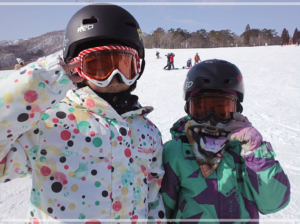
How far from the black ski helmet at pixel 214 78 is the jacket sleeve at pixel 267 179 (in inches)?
28.6

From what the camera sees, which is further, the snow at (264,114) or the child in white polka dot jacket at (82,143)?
the snow at (264,114)

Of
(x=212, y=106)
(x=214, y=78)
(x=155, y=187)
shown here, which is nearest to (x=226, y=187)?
(x=155, y=187)

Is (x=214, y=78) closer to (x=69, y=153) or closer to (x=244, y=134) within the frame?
(x=244, y=134)

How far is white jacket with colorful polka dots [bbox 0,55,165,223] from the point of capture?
39.8 inches

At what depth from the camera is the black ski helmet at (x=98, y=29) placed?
1832mm

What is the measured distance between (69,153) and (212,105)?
1410 millimetres

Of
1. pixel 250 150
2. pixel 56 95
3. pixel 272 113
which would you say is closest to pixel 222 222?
pixel 250 150

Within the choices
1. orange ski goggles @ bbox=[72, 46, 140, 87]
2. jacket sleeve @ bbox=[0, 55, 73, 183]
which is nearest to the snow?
jacket sleeve @ bbox=[0, 55, 73, 183]

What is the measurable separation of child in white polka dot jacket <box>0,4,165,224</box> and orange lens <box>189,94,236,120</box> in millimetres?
579

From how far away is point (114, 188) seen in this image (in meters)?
1.34

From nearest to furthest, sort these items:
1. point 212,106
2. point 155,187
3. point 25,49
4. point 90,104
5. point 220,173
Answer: point 90,104, point 155,187, point 220,173, point 212,106, point 25,49

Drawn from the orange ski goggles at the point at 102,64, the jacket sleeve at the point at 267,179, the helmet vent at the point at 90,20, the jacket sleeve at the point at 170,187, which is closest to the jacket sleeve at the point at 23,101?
the orange ski goggles at the point at 102,64

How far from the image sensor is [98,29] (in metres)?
1.83

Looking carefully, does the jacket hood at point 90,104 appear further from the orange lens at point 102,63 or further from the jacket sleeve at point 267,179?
the jacket sleeve at point 267,179
